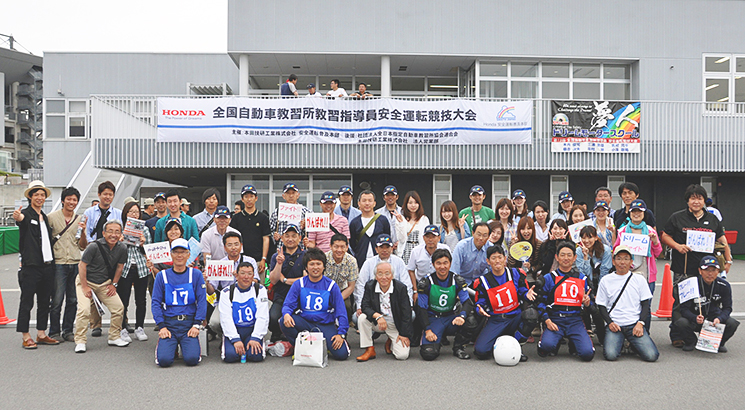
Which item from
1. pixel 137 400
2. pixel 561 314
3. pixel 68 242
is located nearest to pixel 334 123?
pixel 68 242

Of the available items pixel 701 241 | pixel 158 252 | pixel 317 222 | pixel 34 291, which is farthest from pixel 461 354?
pixel 34 291

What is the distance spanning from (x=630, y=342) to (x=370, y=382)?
3.33 meters

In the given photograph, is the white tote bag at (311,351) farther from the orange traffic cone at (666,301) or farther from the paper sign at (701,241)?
the orange traffic cone at (666,301)

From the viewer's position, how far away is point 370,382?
590 centimetres

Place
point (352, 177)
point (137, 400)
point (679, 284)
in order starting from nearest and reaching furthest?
point (137, 400) < point (679, 284) < point (352, 177)

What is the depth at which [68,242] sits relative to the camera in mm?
7758

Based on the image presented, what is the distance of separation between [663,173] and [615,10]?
593cm

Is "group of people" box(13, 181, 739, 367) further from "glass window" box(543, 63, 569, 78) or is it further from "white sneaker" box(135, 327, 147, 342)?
"glass window" box(543, 63, 569, 78)

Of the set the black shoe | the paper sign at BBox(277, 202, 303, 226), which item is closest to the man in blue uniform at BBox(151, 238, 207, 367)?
the paper sign at BBox(277, 202, 303, 226)

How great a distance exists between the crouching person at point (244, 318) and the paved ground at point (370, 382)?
165 mm

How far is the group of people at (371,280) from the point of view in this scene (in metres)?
6.86

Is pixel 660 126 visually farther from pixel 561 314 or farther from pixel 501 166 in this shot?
pixel 561 314

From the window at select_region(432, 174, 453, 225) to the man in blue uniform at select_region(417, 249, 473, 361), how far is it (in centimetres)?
1229

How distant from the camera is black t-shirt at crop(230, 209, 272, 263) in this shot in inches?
322
